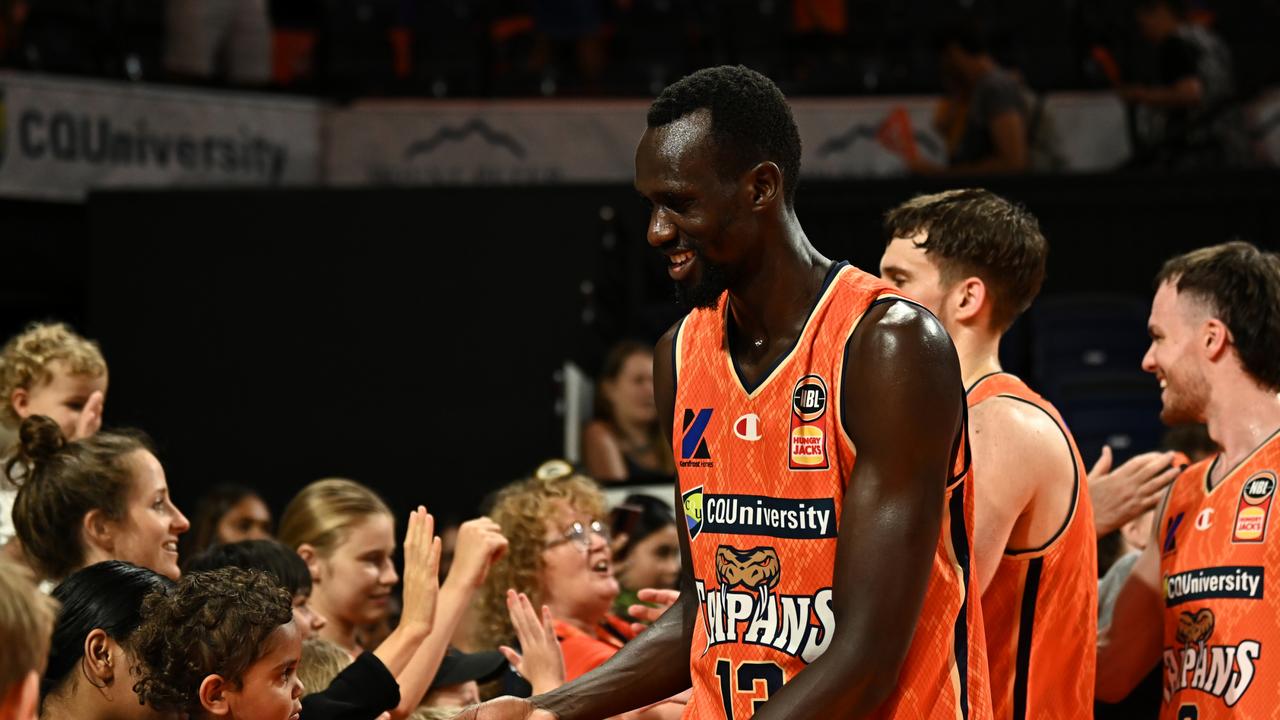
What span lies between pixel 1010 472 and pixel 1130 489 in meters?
0.81

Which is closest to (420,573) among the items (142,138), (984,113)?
(984,113)

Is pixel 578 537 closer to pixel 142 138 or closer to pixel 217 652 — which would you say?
pixel 217 652

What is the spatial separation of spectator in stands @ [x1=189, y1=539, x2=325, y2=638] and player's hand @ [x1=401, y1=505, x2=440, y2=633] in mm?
394

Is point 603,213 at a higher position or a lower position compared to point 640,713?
higher

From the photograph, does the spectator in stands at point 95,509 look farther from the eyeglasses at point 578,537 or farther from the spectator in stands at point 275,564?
the eyeglasses at point 578,537

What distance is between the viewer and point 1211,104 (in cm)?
978

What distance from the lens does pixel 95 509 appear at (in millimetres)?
3990

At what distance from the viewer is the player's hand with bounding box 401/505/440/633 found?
3.90 m

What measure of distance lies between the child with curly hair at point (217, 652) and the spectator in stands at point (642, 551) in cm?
244

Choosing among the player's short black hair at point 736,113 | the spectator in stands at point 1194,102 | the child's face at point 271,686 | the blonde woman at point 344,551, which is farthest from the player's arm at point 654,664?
the spectator in stands at point 1194,102

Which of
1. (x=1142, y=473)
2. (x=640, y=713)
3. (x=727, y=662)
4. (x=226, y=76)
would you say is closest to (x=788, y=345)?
(x=727, y=662)

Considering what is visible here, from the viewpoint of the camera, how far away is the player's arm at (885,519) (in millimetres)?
2332

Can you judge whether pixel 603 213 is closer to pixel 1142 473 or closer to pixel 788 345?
pixel 1142 473

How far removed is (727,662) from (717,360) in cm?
50
